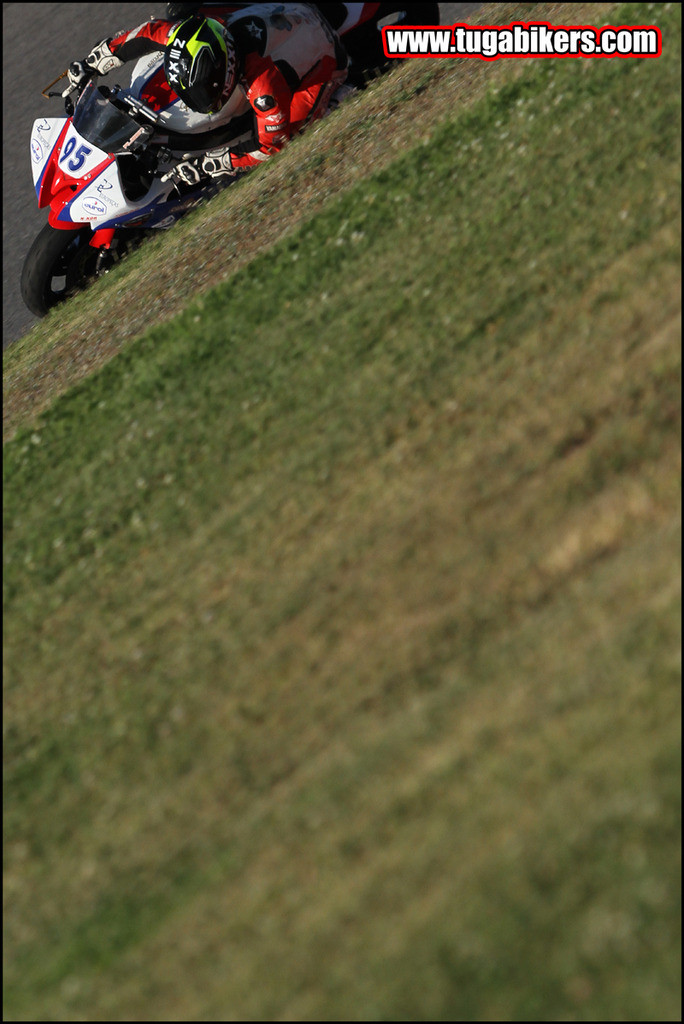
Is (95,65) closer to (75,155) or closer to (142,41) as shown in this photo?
(142,41)

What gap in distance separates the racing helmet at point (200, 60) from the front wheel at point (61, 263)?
6.62ft

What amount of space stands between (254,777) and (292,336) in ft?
12.9

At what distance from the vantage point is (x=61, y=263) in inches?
445

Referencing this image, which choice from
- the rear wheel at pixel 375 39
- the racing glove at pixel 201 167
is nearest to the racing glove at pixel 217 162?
the racing glove at pixel 201 167

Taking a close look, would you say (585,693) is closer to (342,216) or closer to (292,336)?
(292,336)

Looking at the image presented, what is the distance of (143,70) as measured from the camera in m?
10.8

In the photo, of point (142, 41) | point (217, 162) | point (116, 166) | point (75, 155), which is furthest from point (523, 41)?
point (75, 155)

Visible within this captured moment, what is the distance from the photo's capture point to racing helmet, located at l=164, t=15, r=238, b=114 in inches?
388

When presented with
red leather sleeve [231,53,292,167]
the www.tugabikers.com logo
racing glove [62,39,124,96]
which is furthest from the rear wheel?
racing glove [62,39,124,96]

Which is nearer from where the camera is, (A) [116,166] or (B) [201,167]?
(A) [116,166]

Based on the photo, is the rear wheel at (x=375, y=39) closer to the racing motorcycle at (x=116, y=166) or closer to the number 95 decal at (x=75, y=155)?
the racing motorcycle at (x=116, y=166)

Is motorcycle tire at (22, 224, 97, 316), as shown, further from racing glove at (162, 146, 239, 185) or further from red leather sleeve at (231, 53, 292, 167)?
red leather sleeve at (231, 53, 292, 167)

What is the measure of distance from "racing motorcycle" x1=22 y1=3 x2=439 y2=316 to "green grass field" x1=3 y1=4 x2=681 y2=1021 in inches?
89.4

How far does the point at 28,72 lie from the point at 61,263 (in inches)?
276
